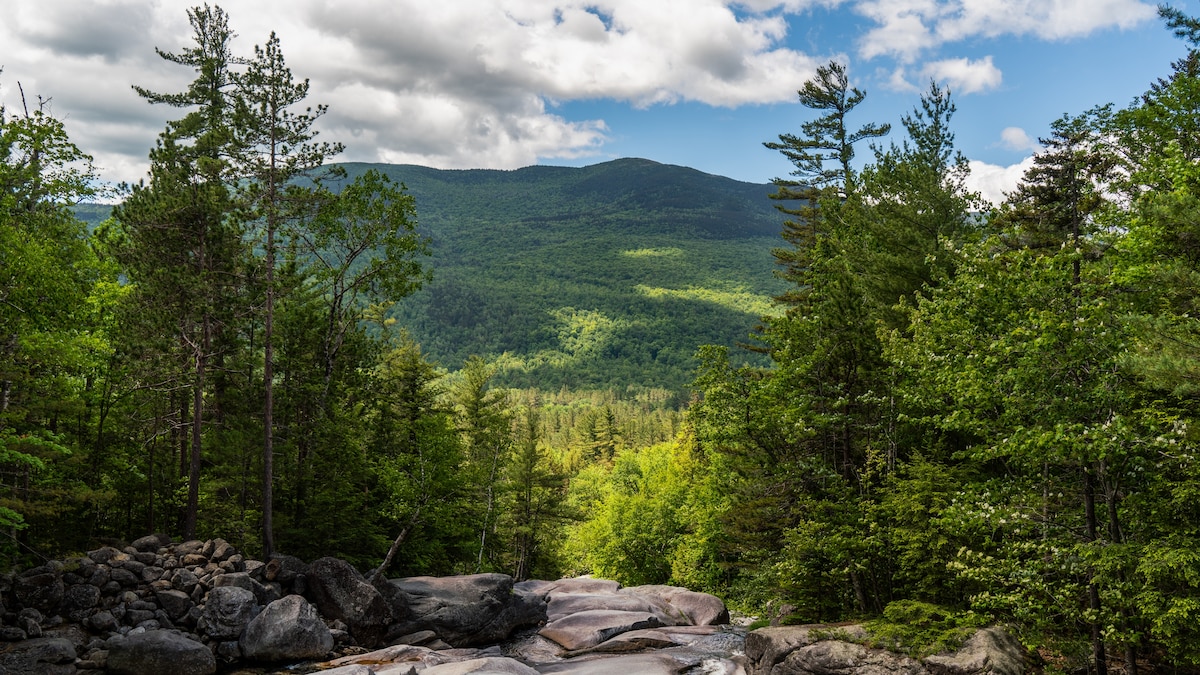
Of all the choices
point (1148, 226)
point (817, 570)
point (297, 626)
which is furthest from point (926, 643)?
point (297, 626)

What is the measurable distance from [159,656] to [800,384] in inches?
784

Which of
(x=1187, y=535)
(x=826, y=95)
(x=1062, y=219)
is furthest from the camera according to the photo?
(x=826, y=95)

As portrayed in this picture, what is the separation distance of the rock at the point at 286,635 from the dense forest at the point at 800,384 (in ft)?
11.7

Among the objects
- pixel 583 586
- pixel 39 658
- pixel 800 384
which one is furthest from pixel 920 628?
pixel 39 658

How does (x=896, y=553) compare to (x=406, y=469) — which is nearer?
(x=896, y=553)

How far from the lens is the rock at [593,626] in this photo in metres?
24.6

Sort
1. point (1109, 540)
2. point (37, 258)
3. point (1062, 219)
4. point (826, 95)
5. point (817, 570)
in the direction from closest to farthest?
point (1109, 540) → point (37, 258) → point (817, 570) → point (1062, 219) → point (826, 95)

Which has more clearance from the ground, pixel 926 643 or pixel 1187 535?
pixel 1187 535

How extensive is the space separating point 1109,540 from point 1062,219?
1190 centimetres

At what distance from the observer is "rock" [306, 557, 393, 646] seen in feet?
73.0

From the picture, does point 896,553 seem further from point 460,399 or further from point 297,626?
point 460,399

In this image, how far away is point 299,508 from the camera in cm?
2755

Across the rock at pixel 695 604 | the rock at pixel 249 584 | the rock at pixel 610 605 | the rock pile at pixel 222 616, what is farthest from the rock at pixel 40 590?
the rock at pixel 695 604

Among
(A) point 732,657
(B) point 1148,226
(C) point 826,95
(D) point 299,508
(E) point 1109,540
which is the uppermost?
(C) point 826,95
